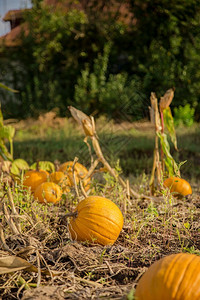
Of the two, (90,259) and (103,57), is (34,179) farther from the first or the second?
(103,57)

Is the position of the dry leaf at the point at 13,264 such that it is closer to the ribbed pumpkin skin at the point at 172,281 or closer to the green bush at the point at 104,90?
the ribbed pumpkin skin at the point at 172,281

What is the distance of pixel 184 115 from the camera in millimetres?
7711

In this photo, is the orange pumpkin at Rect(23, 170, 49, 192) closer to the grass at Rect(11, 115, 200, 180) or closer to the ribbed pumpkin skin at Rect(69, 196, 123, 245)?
the ribbed pumpkin skin at Rect(69, 196, 123, 245)

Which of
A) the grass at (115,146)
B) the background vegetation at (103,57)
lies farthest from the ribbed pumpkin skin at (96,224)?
the background vegetation at (103,57)

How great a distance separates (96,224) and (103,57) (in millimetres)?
7515

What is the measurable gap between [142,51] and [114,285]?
805 cm

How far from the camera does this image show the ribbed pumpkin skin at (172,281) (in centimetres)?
104

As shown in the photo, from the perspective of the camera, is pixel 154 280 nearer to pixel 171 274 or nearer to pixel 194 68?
pixel 171 274

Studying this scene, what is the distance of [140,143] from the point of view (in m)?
5.91

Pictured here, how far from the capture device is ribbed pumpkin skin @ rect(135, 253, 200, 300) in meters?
1.04

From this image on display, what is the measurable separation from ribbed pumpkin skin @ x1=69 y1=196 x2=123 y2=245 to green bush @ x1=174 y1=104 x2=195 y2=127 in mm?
5981

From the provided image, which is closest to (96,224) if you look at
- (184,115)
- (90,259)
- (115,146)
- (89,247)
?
(89,247)

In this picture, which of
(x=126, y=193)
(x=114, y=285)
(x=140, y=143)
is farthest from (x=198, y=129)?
(x=114, y=285)

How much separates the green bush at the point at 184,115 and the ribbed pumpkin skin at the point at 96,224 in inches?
235
